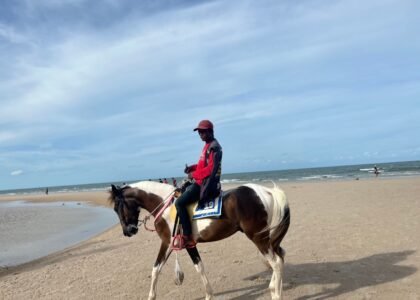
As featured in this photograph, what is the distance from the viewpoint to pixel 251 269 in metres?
7.71

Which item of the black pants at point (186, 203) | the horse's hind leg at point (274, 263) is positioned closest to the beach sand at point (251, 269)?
the horse's hind leg at point (274, 263)

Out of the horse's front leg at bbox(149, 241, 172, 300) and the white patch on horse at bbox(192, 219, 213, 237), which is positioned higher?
the white patch on horse at bbox(192, 219, 213, 237)

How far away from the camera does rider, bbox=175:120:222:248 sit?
18.6 feet

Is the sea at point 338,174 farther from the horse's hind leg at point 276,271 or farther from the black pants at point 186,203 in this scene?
the horse's hind leg at point 276,271

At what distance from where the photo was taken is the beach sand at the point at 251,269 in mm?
6418

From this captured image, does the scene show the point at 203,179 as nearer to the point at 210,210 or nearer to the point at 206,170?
the point at 206,170

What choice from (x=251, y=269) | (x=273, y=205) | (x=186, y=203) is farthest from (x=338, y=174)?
(x=186, y=203)

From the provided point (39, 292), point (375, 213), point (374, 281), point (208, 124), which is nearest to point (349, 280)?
point (374, 281)

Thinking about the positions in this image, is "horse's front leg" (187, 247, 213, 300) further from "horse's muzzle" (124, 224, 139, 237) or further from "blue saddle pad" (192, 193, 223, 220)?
"horse's muzzle" (124, 224, 139, 237)

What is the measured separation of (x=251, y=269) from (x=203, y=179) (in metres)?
2.95

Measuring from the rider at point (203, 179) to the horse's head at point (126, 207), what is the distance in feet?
3.07

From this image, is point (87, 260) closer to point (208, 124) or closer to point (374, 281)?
point (208, 124)

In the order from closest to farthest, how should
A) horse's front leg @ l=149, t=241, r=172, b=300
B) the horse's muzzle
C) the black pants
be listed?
the black pants, horse's front leg @ l=149, t=241, r=172, b=300, the horse's muzzle

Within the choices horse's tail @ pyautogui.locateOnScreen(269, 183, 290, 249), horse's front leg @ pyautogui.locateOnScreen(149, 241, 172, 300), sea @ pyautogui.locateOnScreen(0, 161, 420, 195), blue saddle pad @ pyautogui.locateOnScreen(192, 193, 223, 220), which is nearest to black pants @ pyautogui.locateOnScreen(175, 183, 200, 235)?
blue saddle pad @ pyautogui.locateOnScreen(192, 193, 223, 220)
